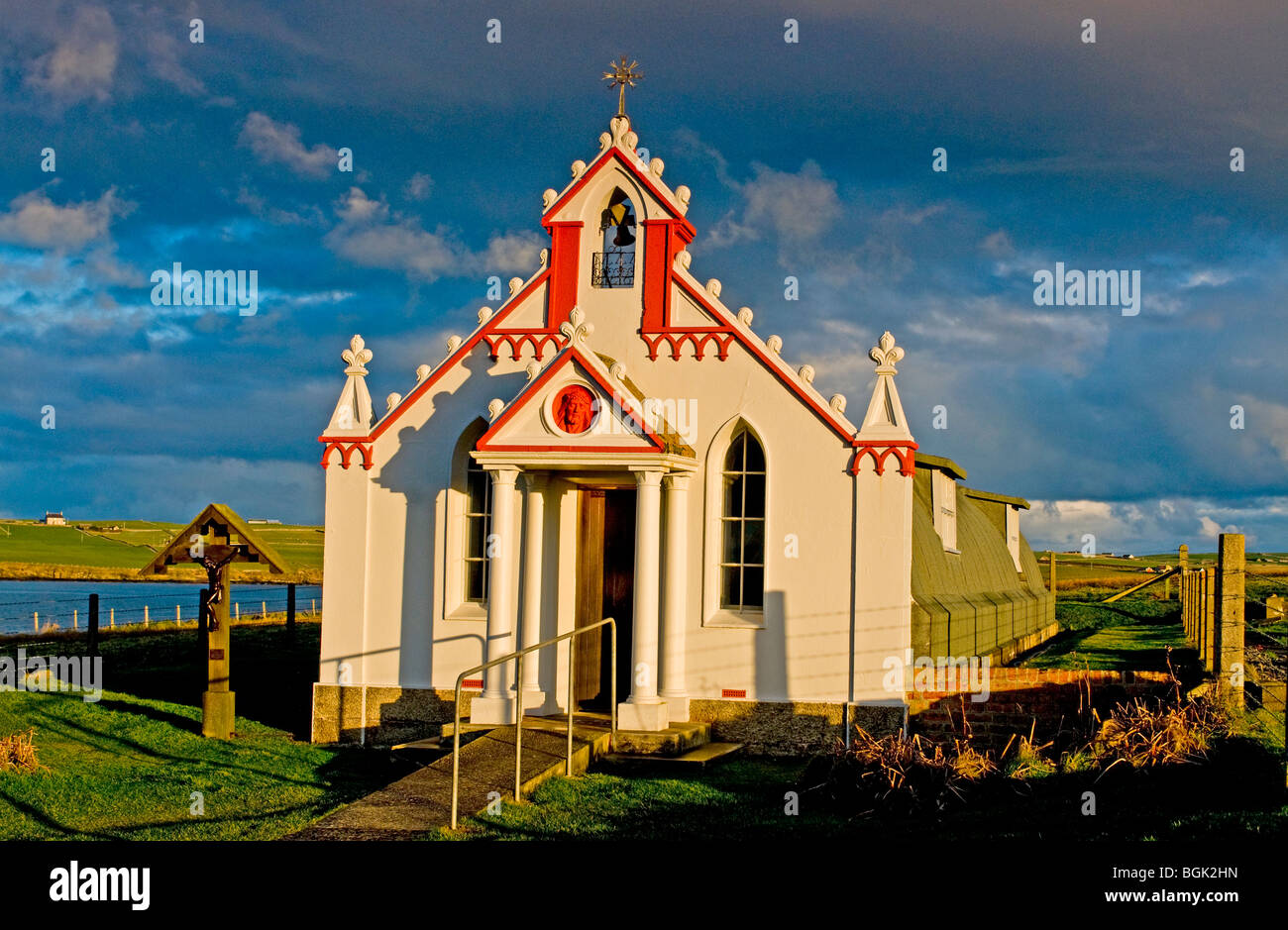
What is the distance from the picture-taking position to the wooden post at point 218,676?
16641mm

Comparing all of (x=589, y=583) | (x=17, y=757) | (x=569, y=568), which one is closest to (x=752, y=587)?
(x=589, y=583)

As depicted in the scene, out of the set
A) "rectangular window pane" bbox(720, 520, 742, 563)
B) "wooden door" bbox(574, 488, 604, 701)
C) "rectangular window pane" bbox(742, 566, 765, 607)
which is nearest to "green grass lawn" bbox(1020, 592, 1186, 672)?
"rectangular window pane" bbox(742, 566, 765, 607)

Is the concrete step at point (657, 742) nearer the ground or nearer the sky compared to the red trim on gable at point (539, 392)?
nearer the ground

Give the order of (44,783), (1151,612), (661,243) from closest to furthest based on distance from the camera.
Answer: (44,783), (661,243), (1151,612)

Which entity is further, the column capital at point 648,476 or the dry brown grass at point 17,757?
the column capital at point 648,476

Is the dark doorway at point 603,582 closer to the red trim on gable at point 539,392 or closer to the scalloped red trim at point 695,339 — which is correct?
the red trim on gable at point 539,392

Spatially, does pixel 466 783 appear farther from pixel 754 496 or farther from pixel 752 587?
pixel 754 496

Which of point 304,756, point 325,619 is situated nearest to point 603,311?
point 325,619

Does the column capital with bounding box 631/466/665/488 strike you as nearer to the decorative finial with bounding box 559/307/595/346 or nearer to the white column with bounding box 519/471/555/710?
the white column with bounding box 519/471/555/710

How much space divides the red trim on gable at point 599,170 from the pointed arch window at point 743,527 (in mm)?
3080

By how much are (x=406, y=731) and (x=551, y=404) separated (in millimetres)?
5108

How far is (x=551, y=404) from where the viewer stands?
15.2 m

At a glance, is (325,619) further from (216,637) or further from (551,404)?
(551,404)

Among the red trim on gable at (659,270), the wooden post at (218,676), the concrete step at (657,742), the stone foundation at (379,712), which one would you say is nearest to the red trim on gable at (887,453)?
the red trim on gable at (659,270)
